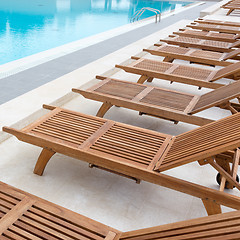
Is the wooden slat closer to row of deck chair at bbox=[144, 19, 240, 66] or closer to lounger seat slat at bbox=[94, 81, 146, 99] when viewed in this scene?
lounger seat slat at bbox=[94, 81, 146, 99]

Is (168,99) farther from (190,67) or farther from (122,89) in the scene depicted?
(190,67)

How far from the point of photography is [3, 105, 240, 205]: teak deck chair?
2189 mm

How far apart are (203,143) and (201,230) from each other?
95cm

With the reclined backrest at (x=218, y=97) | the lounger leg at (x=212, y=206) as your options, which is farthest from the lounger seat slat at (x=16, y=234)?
the reclined backrest at (x=218, y=97)

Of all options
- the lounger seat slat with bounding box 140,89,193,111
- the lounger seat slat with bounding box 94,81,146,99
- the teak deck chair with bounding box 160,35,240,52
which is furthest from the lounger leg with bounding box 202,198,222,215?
the teak deck chair with bounding box 160,35,240,52

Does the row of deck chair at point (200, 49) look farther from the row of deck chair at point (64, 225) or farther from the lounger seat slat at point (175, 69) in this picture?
the row of deck chair at point (64, 225)

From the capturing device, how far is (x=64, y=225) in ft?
6.00

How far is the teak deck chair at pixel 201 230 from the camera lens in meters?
1.43

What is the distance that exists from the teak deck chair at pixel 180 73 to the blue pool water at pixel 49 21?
4.18 meters

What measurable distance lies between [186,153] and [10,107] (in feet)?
7.49

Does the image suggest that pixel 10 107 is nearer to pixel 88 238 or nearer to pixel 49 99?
pixel 49 99

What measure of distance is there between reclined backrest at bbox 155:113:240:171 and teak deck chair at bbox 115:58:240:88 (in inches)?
66.2

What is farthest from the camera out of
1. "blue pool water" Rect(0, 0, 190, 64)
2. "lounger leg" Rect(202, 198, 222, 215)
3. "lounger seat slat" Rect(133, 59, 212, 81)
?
"blue pool water" Rect(0, 0, 190, 64)

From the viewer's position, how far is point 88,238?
175 centimetres
